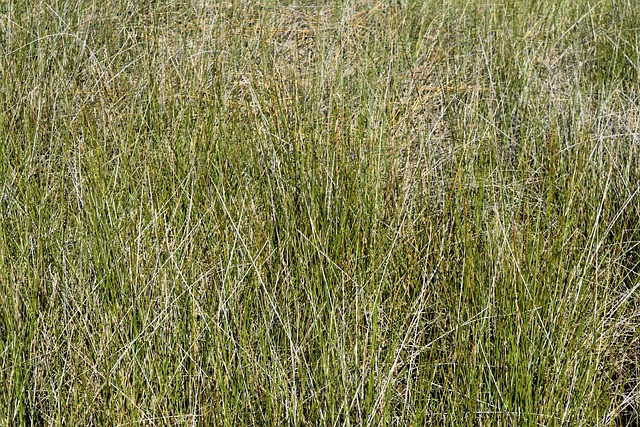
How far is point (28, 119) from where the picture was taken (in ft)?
7.70

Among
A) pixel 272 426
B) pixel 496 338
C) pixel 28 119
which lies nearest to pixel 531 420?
pixel 496 338

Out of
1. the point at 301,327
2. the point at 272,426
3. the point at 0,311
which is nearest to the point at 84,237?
the point at 0,311

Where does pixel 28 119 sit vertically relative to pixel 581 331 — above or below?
above

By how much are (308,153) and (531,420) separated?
2.92 feet

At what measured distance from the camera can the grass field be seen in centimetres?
151

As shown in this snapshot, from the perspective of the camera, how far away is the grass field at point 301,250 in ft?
4.96

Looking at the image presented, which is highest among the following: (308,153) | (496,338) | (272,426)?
(308,153)

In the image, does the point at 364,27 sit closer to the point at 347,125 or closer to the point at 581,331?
the point at 347,125

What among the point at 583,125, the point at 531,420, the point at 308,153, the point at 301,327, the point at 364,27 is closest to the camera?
the point at 531,420

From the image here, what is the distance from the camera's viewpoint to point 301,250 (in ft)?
6.13

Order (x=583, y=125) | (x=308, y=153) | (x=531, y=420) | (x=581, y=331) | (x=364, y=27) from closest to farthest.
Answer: (x=531, y=420)
(x=581, y=331)
(x=308, y=153)
(x=583, y=125)
(x=364, y=27)

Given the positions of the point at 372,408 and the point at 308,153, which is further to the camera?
the point at 308,153

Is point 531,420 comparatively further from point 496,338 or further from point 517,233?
point 517,233

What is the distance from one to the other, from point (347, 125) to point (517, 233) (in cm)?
59
